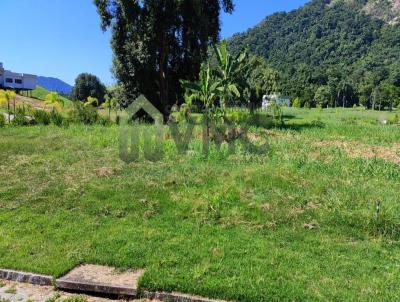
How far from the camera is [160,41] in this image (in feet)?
60.8

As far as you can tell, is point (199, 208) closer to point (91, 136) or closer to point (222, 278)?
point (222, 278)

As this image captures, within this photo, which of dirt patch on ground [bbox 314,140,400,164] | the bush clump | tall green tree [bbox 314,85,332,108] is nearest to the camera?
A: dirt patch on ground [bbox 314,140,400,164]

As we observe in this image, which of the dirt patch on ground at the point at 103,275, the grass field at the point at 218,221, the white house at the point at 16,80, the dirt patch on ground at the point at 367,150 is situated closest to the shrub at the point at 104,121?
the grass field at the point at 218,221

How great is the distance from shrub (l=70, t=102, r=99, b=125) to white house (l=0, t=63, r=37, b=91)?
44.7 m

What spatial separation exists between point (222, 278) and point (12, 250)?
2988mm

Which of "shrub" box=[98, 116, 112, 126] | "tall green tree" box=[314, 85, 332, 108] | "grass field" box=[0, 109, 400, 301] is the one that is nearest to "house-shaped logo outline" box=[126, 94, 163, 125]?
"shrub" box=[98, 116, 112, 126]

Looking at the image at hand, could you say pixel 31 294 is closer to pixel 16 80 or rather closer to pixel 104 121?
pixel 104 121

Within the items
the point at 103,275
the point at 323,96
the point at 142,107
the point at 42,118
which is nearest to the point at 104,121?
the point at 42,118

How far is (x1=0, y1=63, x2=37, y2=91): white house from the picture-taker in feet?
184

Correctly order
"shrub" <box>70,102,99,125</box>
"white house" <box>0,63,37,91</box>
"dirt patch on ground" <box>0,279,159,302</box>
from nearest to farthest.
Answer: "dirt patch on ground" <box>0,279,159,302</box>, "shrub" <box>70,102,99,125</box>, "white house" <box>0,63,37,91</box>

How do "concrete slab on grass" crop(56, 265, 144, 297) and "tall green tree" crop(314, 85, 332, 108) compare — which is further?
"tall green tree" crop(314, 85, 332, 108)

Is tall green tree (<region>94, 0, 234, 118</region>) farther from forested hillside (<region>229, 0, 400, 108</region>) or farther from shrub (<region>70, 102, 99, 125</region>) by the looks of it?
forested hillside (<region>229, 0, 400, 108</region>)

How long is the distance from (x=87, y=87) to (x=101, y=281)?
2153 inches

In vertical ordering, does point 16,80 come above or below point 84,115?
above
